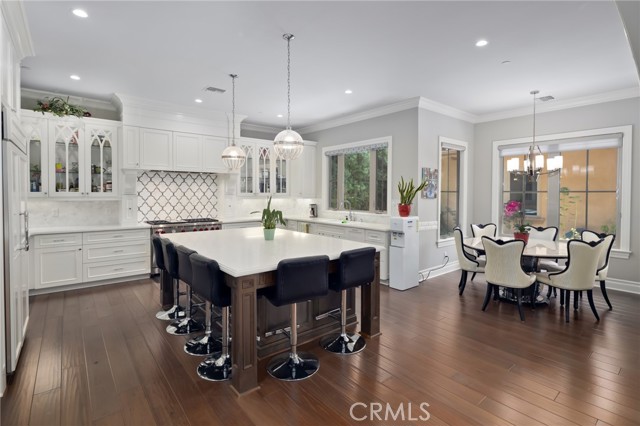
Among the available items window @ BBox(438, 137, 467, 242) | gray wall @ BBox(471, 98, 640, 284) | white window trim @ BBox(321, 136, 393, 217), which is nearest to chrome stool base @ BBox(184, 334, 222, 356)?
white window trim @ BBox(321, 136, 393, 217)

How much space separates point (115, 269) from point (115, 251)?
0.89ft

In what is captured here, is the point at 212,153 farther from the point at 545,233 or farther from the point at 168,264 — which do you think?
the point at 545,233

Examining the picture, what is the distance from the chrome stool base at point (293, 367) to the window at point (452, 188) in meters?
3.87

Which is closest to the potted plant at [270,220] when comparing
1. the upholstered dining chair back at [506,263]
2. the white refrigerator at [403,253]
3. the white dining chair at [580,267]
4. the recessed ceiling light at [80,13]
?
the white refrigerator at [403,253]

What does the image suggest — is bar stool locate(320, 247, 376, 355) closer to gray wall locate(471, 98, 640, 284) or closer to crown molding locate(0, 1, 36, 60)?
crown molding locate(0, 1, 36, 60)

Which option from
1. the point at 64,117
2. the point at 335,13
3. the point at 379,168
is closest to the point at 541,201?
the point at 379,168

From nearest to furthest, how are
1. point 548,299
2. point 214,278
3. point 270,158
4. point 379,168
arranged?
point 214,278
point 548,299
point 379,168
point 270,158

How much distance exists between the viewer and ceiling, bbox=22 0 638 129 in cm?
275

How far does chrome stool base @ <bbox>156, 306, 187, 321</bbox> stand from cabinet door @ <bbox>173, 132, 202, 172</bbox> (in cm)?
272

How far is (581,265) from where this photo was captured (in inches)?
144

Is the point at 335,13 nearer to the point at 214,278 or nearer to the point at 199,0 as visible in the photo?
the point at 199,0

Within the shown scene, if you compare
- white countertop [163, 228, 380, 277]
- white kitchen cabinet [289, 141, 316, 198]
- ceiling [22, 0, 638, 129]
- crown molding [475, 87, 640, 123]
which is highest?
ceiling [22, 0, 638, 129]

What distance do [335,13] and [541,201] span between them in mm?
4884

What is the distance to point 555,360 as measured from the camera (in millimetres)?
2891
